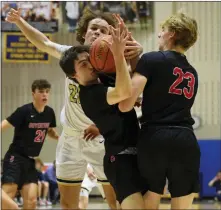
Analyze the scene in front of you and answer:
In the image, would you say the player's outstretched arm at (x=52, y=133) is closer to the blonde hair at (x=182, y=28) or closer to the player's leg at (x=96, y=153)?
the player's leg at (x=96, y=153)

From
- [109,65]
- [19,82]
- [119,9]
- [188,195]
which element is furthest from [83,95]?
[19,82]

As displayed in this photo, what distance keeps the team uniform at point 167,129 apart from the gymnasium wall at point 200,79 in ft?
28.4

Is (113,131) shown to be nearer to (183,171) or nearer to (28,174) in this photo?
(183,171)

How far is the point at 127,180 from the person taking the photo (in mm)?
3146

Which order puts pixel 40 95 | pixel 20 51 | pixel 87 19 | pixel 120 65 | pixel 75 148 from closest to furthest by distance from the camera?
pixel 120 65
pixel 87 19
pixel 75 148
pixel 40 95
pixel 20 51

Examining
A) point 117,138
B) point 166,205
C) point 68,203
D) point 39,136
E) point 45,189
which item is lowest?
point 166,205

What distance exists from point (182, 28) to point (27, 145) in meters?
3.84

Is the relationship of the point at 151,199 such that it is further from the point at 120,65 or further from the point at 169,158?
the point at 120,65

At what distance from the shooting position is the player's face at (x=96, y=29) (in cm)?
391

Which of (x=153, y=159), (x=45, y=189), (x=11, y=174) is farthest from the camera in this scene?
(x=45, y=189)

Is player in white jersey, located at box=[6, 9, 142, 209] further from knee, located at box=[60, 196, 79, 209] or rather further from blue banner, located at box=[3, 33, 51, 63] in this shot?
blue banner, located at box=[3, 33, 51, 63]

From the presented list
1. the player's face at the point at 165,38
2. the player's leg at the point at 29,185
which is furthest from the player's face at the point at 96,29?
the player's leg at the point at 29,185

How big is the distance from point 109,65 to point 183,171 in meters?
0.86

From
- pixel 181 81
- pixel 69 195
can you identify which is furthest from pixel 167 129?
pixel 69 195
